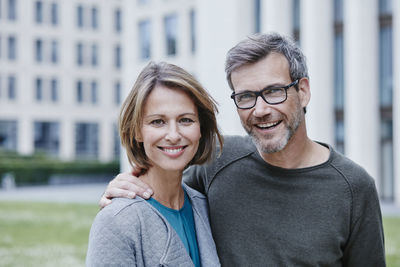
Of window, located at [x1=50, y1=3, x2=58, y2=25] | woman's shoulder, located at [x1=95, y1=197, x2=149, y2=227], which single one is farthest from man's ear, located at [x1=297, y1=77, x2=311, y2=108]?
window, located at [x1=50, y1=3, x2=58, y2=25]

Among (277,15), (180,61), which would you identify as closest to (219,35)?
(277,15)

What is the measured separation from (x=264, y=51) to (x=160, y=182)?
3.12 feet

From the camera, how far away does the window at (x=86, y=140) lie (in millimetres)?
47719

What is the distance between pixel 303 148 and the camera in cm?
299

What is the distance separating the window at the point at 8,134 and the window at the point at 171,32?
23.0 meters

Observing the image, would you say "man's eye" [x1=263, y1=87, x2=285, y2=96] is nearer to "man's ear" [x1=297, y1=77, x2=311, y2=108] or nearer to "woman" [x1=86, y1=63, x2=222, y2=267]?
"man's ear" [x1=297, y1=77, x2=311, y2=108]

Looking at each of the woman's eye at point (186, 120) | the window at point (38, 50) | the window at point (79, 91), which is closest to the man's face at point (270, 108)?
the woman's eye at point (186, 120)

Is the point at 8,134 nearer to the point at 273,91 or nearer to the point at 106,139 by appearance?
the point at 106,139

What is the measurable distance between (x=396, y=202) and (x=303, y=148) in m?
16.3

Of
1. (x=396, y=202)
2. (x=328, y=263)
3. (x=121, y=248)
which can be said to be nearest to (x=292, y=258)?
(x=328, y=263)

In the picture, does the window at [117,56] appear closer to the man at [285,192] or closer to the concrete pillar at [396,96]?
the concrete pillar at [396,96]

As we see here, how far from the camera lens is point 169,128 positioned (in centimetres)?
247

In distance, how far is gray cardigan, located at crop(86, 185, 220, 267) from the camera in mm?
2225

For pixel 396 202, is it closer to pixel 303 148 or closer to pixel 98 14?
pixel 303 148
